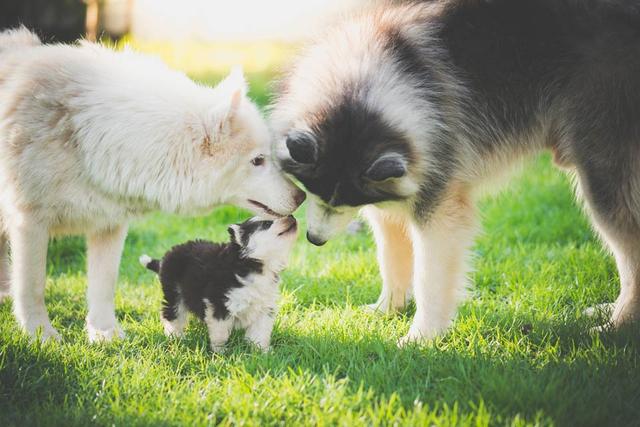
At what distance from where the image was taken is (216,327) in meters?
3.33

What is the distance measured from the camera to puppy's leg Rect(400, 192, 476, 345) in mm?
3480

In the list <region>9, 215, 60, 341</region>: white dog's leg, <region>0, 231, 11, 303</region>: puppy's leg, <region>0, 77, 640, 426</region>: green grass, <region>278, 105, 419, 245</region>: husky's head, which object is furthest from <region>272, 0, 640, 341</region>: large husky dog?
<region>0, 231, 11, 303</region>: puppy's leg

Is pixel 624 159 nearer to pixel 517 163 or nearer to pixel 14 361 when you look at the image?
pixel 517 163

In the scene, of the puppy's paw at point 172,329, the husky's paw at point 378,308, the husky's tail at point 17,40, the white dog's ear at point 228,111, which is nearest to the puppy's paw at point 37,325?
the puppy's paw at point 172,329

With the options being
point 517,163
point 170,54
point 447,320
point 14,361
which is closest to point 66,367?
point 14,361

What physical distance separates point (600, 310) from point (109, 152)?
2949mm

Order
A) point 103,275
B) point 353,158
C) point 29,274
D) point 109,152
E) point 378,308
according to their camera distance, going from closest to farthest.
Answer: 1. point 353,158
2. point 109,152
3. point 29,274
4. point 103,275
5. point 378,308

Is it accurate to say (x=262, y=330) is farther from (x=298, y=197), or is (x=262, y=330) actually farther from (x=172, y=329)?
(x=298, y=197)

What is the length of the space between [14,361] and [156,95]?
1558mm

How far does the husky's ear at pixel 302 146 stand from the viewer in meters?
3.13

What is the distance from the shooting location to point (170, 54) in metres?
13.3

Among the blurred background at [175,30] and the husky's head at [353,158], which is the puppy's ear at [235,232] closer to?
the husky's head at [353,158]

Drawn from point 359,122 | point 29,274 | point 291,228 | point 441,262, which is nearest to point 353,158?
point 359,122

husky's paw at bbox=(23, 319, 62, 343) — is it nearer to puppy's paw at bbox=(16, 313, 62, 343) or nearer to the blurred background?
puppy's paw at bbox=(16, 313, 62, 343)
